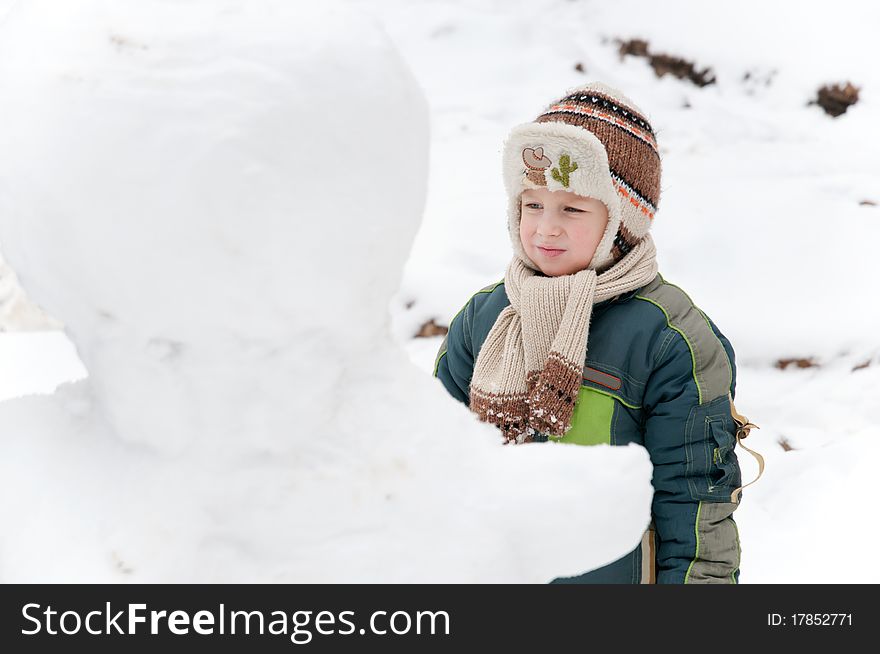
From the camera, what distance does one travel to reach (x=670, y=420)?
146cm

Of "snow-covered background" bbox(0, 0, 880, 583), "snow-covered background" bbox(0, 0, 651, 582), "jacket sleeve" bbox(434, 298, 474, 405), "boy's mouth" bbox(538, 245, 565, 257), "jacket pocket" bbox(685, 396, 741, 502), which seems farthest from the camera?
"snow-covered background" bbox(0, 0, 880, 583)

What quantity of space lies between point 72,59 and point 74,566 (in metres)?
0.48

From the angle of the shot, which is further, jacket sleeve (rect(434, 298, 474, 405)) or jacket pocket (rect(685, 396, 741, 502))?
jacket sleeve (rect(434, 298, 474, 405))

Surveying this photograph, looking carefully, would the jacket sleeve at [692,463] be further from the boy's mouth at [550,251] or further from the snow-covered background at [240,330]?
the snow-covered background at [240,330]

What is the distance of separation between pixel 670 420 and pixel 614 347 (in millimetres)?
156

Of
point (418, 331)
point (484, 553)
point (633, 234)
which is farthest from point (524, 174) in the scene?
point (418, 331)

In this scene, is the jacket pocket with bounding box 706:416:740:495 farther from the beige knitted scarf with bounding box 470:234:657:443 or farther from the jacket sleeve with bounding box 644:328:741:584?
the beige knitted scarf with bounding box 470:234:657:443

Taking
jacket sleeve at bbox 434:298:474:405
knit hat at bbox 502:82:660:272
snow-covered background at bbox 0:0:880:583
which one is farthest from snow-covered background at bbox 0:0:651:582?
snow-covered background at bbox 0:0:880:583

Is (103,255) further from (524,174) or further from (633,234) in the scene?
(633,234)

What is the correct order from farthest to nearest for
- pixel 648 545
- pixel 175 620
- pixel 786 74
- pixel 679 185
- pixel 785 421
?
pixel 786 74 → pixel 679 185 → pixel 785 421 → pixel 648 545 → pixel 175 620

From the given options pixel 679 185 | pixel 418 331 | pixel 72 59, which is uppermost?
pixel 679 185

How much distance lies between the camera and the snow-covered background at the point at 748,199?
2.58 meters

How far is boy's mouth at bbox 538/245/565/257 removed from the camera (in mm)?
1549

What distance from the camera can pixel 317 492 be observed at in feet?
3.00
